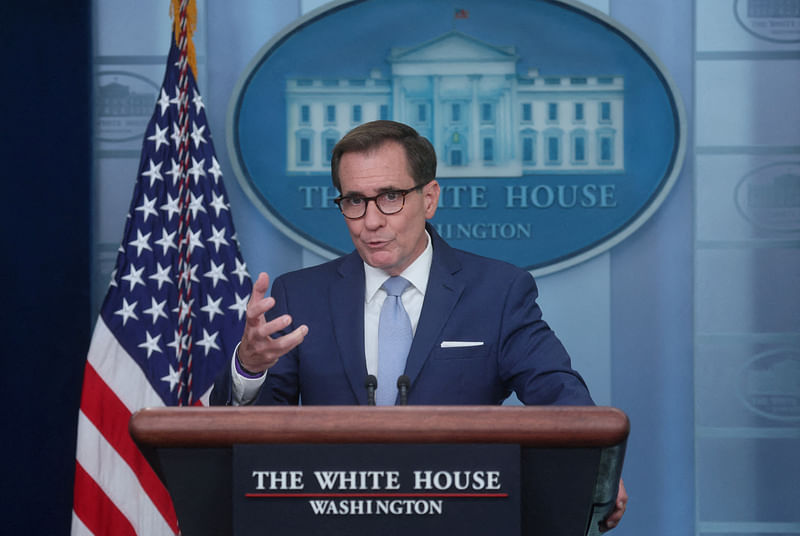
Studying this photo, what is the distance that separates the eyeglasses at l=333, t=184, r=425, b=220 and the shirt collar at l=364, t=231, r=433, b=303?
0.17 metres

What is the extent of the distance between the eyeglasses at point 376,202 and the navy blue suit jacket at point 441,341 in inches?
7.0

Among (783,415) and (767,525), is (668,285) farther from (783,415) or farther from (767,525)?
(767,525)

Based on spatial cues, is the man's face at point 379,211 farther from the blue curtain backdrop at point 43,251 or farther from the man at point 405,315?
the blue curtain backdrop at point 43,251

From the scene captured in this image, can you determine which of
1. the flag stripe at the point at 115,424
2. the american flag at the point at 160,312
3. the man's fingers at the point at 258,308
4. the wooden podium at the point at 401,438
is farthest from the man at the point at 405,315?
the flag stripe at the point at 115,424

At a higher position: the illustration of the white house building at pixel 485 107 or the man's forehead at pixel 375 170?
the illustration of the white house building at pixel 485 107

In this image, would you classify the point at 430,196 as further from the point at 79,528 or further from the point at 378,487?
the point at 79,528

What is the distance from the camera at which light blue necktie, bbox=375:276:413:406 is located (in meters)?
1.85

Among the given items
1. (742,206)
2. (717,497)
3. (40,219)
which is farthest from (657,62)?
(40,219)

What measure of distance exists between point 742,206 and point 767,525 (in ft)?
3.95

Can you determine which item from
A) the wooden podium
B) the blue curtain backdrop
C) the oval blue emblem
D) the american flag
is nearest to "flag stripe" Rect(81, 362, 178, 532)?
the american flag

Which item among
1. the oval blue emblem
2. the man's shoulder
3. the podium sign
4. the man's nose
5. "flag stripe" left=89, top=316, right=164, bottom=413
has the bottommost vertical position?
"flag stripe" left=89, top=316, right=164, bottom=413

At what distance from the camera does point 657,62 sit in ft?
10.2

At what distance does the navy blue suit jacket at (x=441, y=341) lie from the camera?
182 centimetres

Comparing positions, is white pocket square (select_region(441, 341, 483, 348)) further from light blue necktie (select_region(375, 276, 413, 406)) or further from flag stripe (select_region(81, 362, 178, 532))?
flag stripe (select_region(81, 362, 178, 532))
